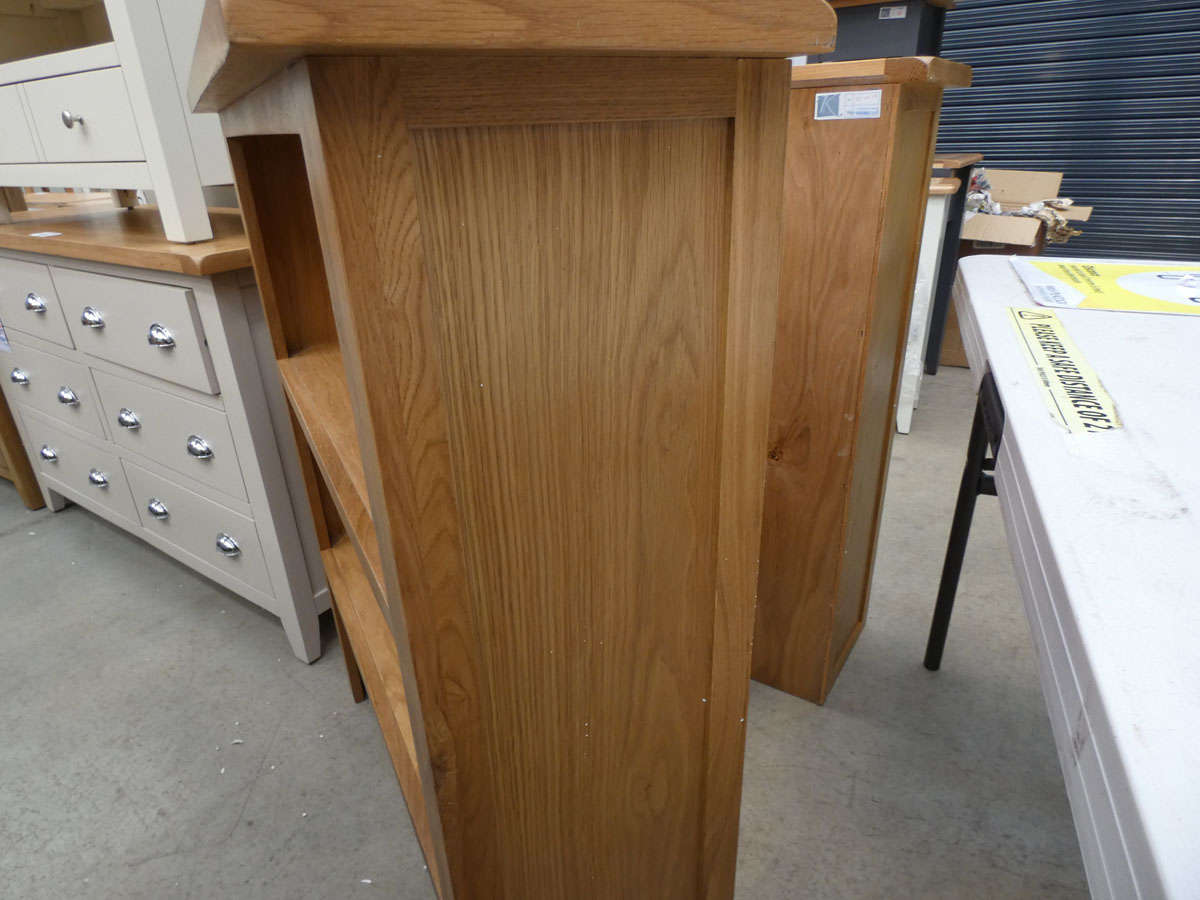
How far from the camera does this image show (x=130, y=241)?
4.49 feet

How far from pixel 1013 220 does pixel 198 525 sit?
3.02m

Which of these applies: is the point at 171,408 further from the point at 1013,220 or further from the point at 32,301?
the point at 1013,220

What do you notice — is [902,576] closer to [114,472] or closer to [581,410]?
[581,410]

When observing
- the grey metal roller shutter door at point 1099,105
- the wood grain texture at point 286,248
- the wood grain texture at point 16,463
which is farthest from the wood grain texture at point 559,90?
the grey metal roller shutter door at point 1099,105

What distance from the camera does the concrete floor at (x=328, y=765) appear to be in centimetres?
112

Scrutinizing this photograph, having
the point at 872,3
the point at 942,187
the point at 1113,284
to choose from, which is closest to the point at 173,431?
the point at 1113,284

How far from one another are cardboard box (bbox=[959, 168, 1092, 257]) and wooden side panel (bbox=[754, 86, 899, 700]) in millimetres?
2133

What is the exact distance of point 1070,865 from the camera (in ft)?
3.62

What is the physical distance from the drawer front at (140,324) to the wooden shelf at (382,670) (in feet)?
1.37

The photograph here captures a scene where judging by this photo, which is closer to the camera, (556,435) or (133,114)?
(556,435)

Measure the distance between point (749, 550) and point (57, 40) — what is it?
236 cm

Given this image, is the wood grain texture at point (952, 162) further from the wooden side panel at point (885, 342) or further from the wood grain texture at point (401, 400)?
the wood grain texture at point (401, 400)

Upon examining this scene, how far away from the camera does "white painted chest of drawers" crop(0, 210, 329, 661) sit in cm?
128

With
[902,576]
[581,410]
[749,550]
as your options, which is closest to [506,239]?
[581,410]
